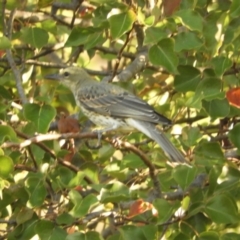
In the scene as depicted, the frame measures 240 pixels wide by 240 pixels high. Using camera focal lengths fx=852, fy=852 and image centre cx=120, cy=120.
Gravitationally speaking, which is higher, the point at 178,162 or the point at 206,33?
the point at 206,33

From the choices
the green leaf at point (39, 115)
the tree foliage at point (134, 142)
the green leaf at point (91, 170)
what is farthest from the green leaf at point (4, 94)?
the green leaf at point (91, 170)

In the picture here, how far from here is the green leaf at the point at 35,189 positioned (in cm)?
430

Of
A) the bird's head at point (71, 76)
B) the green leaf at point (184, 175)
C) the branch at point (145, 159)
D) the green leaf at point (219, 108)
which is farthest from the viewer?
the bird's head at point (71, 76)

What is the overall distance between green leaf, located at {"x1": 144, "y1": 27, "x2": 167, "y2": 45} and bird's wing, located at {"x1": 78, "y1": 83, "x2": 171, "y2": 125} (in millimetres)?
696

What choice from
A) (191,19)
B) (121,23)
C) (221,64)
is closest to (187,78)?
(221,64)

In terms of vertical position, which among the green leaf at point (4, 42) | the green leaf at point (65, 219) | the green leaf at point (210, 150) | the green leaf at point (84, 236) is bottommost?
the green leaf at point (84, 236)

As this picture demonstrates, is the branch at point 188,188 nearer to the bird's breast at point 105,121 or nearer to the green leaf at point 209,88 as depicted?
the green leaf at point 209,88

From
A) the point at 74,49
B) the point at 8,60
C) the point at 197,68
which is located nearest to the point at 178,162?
the point at 197,68

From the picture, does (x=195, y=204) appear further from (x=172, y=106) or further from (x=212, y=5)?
(x=212, y=5)

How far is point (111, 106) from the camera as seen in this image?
6.01 meters

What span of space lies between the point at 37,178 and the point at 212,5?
1.98m

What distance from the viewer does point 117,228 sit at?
4164 millimetres

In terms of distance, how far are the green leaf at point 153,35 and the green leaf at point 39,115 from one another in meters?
0.65

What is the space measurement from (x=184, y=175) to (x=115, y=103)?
1.99m
